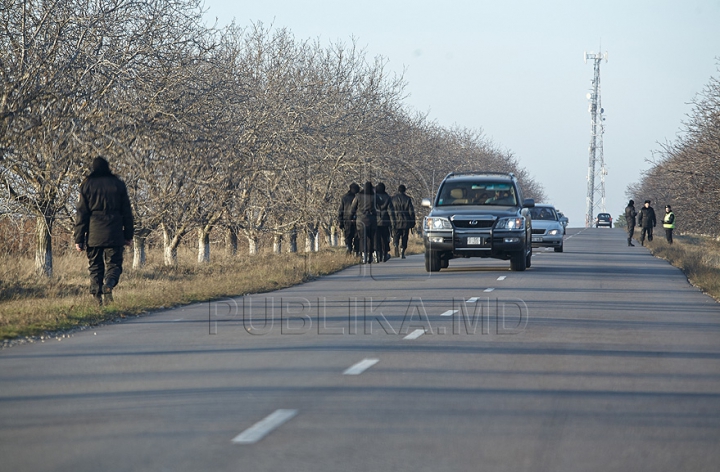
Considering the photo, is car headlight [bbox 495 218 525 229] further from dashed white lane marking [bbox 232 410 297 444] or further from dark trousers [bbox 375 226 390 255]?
dashed white lane marking [bbox 232 410 297 444]

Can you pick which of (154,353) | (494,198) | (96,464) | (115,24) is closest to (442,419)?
(96,464)

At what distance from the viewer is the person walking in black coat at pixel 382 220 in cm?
2917

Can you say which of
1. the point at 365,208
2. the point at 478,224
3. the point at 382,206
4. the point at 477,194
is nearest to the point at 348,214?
the point at 365,208

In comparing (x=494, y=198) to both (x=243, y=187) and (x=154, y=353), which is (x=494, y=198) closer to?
(x=243, y=187)

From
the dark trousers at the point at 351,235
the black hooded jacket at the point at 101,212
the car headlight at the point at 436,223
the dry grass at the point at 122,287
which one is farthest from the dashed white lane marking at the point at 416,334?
the dark trousers at the point at 351,235

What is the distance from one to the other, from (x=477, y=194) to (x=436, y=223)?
1.82 metres

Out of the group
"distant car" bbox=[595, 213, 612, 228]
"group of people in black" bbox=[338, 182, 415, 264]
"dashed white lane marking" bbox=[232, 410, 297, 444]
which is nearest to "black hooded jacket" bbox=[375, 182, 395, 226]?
"group of people in black" bbox=[338, 182, 415, 264]

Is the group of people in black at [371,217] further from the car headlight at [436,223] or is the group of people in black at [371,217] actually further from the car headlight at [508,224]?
the car headlight at [508,224]

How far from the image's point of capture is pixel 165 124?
24.7 m

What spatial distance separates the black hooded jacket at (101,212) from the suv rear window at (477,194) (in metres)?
11.5

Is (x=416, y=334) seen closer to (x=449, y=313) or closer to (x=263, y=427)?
(x=449, y=313)

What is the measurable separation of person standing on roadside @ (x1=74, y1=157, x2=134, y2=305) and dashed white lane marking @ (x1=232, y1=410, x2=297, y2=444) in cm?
909

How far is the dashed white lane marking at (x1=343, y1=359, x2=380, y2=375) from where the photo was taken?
31.5 feet

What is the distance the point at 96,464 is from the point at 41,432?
3.61 ft
